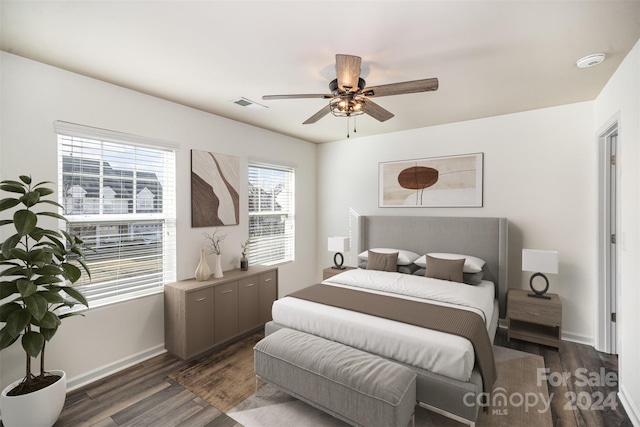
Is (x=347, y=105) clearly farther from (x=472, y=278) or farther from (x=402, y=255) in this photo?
(x=472, y=278)

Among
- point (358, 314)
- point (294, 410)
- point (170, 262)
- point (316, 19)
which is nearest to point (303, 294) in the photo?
point (358, 314)

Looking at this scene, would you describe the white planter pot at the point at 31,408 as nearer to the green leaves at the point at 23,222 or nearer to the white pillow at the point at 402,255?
the green leaves at the point at 23,222

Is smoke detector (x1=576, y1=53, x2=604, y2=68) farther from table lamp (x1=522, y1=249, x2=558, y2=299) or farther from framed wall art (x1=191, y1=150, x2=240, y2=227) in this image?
framed wall art (x1=191, y1=150, x2=240, y2=227)

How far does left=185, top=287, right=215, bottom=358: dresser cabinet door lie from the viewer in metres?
2.88

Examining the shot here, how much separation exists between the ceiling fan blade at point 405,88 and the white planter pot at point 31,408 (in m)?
2.99

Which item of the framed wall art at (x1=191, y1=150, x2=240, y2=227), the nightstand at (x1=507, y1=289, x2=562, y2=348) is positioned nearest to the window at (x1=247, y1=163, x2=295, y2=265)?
the framed wall art at (x1=191, y1=150, x2=240, y2=227)

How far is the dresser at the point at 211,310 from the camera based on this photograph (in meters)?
2.90

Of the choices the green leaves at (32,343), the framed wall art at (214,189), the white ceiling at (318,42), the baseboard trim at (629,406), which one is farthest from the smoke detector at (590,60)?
the green leaves at (32,343)

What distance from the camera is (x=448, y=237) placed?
388cm

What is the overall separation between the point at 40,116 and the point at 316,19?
7.52 ft

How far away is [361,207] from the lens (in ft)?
15.6

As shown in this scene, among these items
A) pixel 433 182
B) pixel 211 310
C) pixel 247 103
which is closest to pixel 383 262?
pixel 433 182

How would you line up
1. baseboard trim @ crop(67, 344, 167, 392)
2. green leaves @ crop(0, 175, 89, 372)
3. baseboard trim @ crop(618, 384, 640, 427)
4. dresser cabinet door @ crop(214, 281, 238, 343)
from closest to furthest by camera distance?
1. green leaves @ crop(0, 175, 89, 372)
2. baseboard trim @ crop(618, 384, 640, 427)
3. baseboard trim @ crop(67, 344, 167, 392)
4. dresser cabinet door @ crop(214, 281, 238, 343)

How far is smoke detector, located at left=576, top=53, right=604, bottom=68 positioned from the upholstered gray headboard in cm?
172
